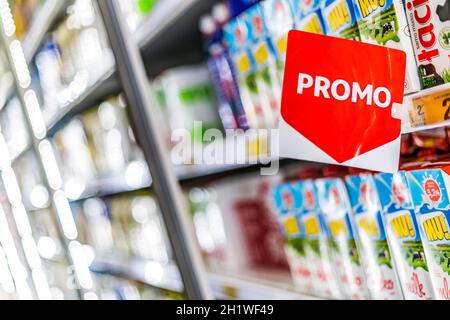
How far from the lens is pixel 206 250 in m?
2.29

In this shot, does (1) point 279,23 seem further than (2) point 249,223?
No

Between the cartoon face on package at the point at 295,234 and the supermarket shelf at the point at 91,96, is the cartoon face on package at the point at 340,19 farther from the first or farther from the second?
the supermarket shelf at the point at 91,96

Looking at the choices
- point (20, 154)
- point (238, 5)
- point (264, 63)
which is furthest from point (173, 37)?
point (20, 154)

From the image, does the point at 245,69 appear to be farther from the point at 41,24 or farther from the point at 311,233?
the point at 41,24

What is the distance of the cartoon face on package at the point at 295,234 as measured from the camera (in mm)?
1528

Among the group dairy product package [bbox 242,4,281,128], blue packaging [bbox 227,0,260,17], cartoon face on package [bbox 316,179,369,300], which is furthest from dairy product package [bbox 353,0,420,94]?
blue packaging [bbox 227,0,260,17]

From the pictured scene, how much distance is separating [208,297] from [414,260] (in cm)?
59

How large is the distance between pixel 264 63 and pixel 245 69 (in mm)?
109

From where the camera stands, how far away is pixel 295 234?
1565 millimetres

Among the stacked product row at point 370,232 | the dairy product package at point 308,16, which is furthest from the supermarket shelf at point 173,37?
the stacked product row at point 370,232

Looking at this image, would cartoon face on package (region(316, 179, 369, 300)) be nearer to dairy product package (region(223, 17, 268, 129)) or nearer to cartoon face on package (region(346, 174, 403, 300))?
cartoon face on package (region(346, 174, 403, 300))

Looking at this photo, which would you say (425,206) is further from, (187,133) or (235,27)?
(187,133)

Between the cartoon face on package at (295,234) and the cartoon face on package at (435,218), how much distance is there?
518 mm
